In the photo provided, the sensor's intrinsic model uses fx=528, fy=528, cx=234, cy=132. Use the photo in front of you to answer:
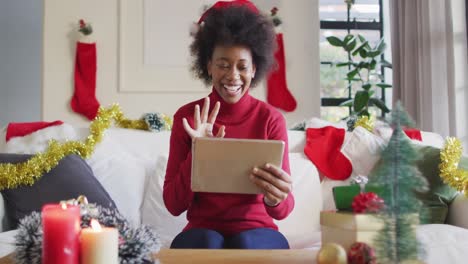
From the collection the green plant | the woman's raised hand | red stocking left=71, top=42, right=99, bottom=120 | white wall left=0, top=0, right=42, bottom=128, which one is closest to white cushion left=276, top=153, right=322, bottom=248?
the woman's raised hand

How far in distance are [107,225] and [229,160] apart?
0.33 meters

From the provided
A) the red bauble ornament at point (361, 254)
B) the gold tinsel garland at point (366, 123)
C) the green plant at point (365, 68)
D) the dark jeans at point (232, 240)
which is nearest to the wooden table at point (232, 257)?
the dark jeans at point (232, 240)

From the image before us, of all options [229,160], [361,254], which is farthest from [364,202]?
[229,160]

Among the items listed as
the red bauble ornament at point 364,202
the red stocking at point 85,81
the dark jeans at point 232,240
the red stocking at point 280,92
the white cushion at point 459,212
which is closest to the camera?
the red bauble ornament at point 364,202

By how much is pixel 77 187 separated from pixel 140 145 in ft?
1.52

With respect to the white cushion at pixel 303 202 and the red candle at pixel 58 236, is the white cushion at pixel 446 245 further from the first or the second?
the red candle at pixel 58 236

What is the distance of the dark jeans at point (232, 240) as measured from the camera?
1408mm

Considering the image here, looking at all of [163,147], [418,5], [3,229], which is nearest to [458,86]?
[418,5]

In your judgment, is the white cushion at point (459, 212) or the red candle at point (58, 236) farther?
the white cushion at point (459, 212)

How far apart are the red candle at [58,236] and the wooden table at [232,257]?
318 mm

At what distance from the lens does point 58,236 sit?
83 cm

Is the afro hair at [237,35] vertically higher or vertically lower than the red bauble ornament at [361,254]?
higher

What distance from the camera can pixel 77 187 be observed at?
6.39 ft

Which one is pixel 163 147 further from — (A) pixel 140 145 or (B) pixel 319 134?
(B) pixel 319 134
